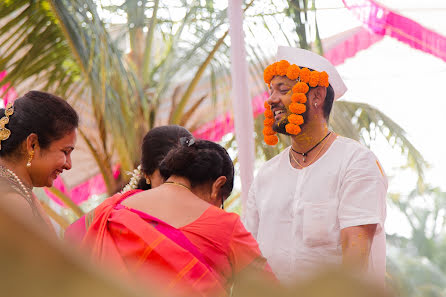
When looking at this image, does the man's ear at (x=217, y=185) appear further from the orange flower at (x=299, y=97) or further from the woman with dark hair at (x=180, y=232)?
the orange flower at (x=299, y=97)

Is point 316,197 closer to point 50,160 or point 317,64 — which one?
point 317,64

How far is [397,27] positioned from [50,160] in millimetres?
3435

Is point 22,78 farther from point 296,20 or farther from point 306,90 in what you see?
point 306,90

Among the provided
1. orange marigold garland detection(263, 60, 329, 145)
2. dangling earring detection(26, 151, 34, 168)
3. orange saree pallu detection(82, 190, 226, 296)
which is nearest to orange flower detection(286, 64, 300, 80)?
orange marigold garland detection(263, 60, 329, 145)

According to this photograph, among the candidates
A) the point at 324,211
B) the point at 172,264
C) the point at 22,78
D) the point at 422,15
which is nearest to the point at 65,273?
the point at 172,264

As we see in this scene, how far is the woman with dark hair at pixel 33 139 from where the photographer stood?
5.73ft

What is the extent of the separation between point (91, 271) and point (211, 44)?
479 cm

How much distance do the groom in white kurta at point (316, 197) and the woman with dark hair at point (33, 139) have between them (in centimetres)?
82

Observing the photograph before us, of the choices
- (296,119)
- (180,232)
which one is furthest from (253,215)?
(180,232)

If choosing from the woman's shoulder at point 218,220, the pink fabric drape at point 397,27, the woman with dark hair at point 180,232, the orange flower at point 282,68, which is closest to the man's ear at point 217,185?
the woman with dark hair at point 180,232

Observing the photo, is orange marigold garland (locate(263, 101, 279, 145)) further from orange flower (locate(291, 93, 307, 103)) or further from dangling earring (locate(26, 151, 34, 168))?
dangling earring (locate(26, 151, 34, 168))

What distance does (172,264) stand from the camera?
1.63 meters

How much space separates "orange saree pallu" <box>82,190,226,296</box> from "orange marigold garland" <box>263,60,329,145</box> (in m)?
0.70

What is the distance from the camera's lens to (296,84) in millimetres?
2244
